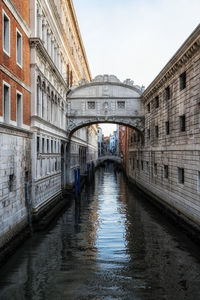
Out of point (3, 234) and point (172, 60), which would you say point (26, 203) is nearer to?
point (3, 234)

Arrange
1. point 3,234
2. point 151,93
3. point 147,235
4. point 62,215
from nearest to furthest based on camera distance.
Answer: point 3,234
point 147,235
point 62,215
point 151,93

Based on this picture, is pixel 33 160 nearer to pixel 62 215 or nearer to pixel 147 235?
pixel 62 215

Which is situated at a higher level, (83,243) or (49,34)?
(49,34)

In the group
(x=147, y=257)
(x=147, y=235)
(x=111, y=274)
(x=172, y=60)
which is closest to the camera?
(x=111, y=274)

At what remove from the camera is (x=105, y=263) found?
920 cm

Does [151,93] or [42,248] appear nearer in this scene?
[42,248]

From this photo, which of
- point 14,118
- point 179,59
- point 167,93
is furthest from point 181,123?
point 14,118

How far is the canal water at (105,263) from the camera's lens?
23.8 feet

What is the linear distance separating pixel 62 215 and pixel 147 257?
300 inches

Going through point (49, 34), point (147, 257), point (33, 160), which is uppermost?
point (49, 34)

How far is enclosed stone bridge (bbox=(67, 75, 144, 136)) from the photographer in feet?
77.4

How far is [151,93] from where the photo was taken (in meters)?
20.5

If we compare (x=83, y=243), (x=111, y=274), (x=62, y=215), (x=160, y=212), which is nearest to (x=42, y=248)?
(x=83, y=243)

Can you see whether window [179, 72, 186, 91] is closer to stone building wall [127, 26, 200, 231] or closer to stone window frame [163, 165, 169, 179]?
stone building wall [127, 26, 200, 231]
